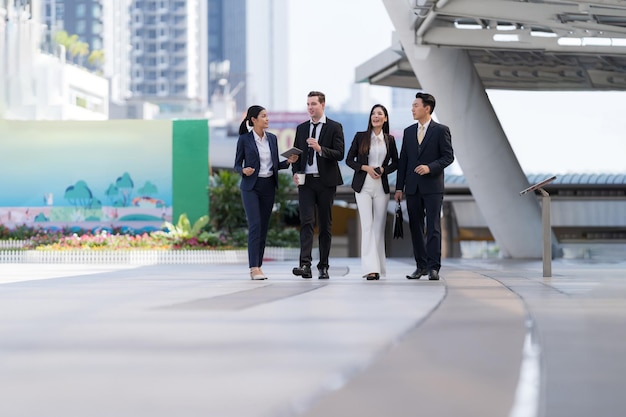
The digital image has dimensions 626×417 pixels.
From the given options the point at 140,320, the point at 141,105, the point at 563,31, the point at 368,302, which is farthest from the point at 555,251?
the point at 141,105

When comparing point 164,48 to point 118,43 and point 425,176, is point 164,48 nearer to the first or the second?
point 118,43

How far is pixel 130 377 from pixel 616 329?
10.2ft

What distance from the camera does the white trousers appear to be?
43.2 ft

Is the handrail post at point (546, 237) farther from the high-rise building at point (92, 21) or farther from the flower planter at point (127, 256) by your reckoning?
the high-rise building at point (92, 21)

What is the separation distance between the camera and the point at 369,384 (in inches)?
180

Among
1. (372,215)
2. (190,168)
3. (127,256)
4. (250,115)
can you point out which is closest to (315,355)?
(372,215)

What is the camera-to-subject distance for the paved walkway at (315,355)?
13.7 ft

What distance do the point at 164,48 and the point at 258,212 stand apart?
7150 inches

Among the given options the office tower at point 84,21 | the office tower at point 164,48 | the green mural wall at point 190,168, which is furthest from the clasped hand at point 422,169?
the office tower at point 164,48

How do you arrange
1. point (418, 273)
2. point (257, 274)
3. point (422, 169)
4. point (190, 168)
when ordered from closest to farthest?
1. point (422, 169)
2. point (418, 273)
3. point (257, 274)
4. point (190, 168)

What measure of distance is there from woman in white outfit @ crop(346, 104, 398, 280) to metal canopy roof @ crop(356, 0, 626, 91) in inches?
346

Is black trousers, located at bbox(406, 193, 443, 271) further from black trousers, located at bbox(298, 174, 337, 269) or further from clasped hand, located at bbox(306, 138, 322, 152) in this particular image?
clasped hand, located at bbox(306, 138, 322, 152)

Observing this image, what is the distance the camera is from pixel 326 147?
13492 millimetres

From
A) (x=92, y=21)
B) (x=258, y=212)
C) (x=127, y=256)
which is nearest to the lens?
(x=258, y=212)
